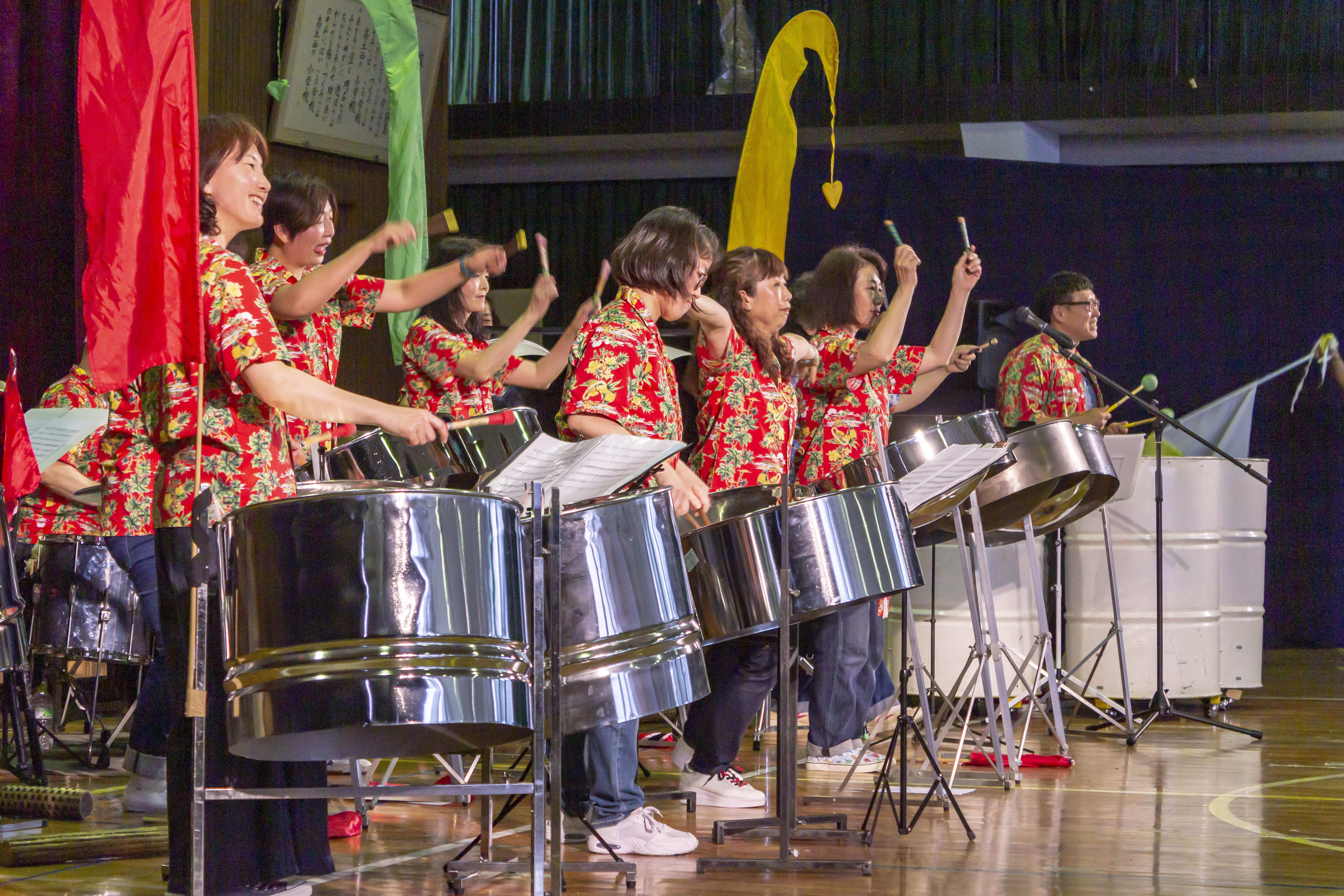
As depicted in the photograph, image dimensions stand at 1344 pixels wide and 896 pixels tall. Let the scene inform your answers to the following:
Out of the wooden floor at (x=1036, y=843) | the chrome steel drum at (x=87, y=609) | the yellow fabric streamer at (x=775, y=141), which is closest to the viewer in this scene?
the wooden floor at (x=1036, y=843)

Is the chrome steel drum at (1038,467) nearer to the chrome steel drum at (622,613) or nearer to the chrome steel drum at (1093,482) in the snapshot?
the chrome steel drum at (1093,482)

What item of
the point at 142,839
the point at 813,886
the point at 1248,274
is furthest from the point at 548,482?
the point at 1248,274

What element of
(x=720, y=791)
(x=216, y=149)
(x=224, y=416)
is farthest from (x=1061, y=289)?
(x=224, y=416)

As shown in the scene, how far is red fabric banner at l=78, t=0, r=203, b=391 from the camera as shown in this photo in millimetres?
1617

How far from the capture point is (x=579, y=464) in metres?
1.57

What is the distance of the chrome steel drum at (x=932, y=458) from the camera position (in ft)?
7.86

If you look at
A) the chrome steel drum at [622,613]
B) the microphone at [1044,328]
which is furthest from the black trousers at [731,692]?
the microphone at [1044,328]

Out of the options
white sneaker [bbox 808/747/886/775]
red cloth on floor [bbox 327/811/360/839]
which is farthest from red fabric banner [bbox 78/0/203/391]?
white sneaker [bbox 808/747/886/775]

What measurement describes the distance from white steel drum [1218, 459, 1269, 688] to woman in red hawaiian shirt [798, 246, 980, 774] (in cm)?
111

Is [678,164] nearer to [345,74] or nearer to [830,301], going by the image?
[345,74]

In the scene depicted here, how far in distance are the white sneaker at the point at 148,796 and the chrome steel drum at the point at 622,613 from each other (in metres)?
1.06

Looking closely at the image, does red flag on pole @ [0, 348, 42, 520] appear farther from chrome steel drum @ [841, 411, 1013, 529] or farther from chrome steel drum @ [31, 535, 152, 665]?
chrome steel drum @ [841, 411, 1013, 529]

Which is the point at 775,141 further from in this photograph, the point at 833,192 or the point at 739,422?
the point at 739,422

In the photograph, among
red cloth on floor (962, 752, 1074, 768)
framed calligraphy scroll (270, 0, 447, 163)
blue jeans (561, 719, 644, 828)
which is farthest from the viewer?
framed calligraphy scroll (270, 0, 447, 163)
